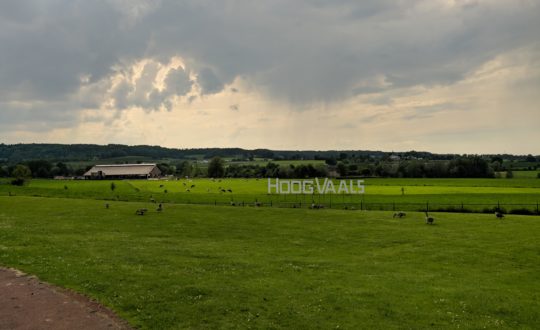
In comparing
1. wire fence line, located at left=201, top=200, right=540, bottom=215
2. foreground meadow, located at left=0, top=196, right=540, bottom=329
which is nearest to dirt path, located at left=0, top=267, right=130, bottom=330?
foreground meadow, located at left=0, top=196, right=540, bottom=329

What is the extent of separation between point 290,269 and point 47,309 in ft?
44.5

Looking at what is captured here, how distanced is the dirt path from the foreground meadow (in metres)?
0.81

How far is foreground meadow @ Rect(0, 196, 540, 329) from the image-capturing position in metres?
18.7

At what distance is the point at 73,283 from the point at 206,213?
3614cm

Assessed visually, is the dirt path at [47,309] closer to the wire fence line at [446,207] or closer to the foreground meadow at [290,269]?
the foreground meadow at [290,269]

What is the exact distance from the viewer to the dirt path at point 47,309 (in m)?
17.2

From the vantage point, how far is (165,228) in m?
44.3

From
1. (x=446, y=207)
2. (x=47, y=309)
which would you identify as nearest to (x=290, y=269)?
(x=47, y=309)

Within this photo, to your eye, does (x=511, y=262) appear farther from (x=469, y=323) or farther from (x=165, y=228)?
(x=165, y=228)

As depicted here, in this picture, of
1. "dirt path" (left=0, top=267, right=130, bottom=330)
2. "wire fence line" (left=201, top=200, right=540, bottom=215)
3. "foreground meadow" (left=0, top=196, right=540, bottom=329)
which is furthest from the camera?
"wire fence line" (left=201, top=200, right=540, bottom=215)

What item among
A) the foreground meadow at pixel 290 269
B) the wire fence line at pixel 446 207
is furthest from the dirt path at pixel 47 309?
the wire fence line at pixel 446 207

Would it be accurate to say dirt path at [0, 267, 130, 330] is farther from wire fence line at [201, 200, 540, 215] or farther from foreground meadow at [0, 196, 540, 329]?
wire fence line at [201, 200, 540, 215]

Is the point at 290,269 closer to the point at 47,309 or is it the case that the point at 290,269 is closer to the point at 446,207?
the point at 47,309

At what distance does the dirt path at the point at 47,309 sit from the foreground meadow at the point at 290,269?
2.65 feet
